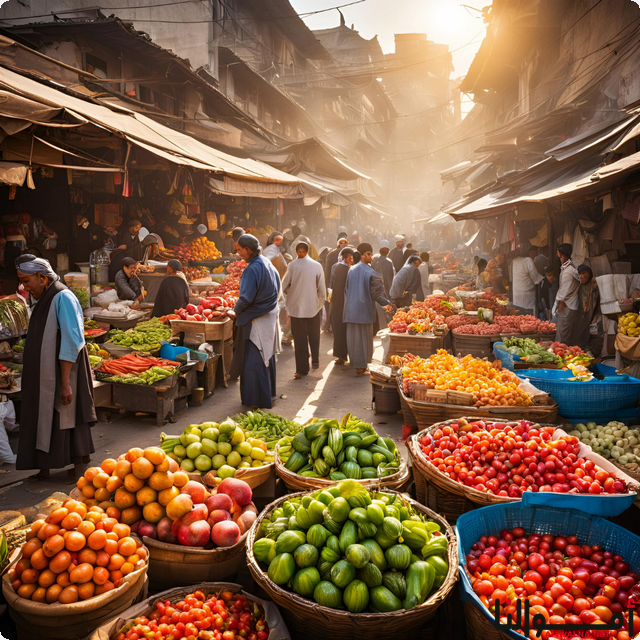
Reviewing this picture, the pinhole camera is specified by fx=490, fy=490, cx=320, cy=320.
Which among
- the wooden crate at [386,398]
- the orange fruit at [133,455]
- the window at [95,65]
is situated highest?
the window at [95,65]

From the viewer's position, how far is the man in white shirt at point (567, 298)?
7.79 metres

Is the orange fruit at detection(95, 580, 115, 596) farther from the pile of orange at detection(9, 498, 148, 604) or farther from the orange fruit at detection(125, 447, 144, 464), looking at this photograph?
the orange fruit at detection(125, 447, 144, 464)

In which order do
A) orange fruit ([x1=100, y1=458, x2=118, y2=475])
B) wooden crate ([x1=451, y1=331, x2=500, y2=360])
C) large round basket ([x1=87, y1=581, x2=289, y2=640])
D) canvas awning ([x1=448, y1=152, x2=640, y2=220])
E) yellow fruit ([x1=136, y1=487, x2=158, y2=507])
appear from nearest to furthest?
large round basket ([x1=87, y1=581, x2=289, y2=640]), yellow fruit ([x1=136, y1=487, x2=158, y2=507]), orange fruit ([x1=100, y1=458, x2=118, y2=475]), canvas awning ([x1=448, y1=152, x2=640, y2=220]), wooden crate ([x1=451, y1=331, x2=500, y2=360])

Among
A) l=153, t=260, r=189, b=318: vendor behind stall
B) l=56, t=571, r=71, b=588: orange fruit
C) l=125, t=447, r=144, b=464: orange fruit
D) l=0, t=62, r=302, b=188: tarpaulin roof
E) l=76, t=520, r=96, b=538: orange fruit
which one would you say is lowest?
l=56, t=571, r=71, b=588: orange fruit

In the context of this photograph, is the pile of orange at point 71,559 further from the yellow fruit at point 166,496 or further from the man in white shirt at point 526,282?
the man in white shirt at point 526,282

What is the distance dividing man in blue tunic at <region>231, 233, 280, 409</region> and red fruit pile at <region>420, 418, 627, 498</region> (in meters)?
2.87

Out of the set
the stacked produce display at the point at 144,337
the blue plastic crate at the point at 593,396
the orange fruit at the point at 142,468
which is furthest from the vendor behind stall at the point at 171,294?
the blue plastic crate at the point at 593,396

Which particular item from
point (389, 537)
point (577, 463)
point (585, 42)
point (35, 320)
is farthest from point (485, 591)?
point (585, 42)

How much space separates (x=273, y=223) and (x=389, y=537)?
1606 centimetres

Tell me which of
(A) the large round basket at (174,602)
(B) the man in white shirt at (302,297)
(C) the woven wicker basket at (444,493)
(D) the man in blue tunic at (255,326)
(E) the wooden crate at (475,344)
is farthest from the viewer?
(B) the man in white shirt at (302,297)

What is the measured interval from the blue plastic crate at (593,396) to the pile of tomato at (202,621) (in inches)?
134

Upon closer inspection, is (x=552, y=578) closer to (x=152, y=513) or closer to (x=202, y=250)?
(x=152, y=513)

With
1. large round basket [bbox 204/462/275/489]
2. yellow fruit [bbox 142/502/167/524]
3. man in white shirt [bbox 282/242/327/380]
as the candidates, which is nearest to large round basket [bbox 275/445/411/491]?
large round basket [bbox 204/462/275/489]

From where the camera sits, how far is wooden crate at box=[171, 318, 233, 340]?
23.1 feet
